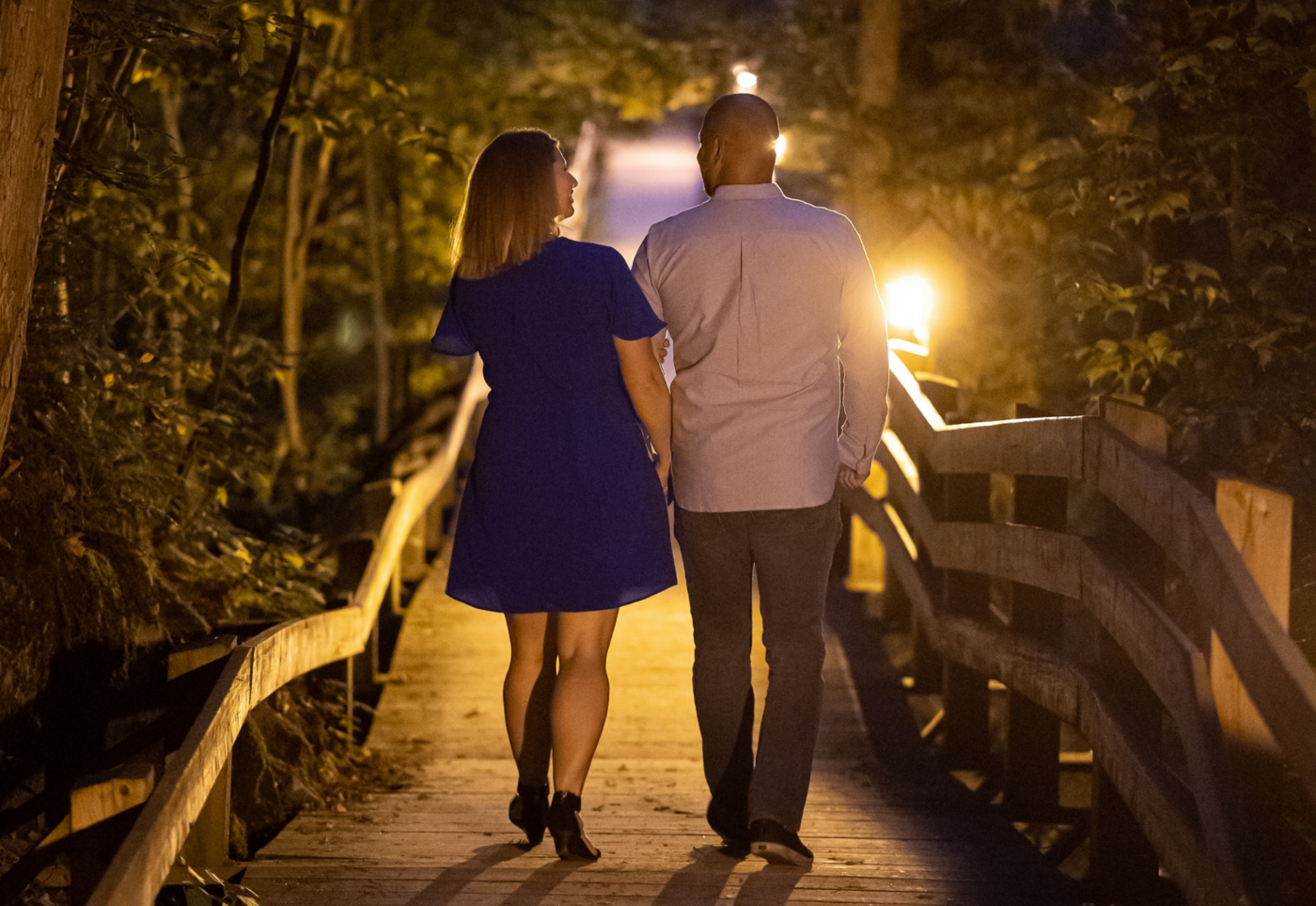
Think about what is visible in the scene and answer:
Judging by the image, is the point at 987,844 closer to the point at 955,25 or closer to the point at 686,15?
the point at 955,25

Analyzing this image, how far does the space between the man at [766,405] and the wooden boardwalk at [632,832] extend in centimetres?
28

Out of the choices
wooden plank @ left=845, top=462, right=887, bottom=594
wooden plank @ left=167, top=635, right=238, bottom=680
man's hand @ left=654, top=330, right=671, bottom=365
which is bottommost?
wooden plank @ left=845, top=462, right=887, bottom=594

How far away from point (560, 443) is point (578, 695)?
64 centimetres

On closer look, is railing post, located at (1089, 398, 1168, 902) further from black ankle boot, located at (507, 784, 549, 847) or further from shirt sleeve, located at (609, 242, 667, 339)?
A: black ankle boot, located at (507, 784, 549, 847)

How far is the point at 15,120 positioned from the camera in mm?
2693

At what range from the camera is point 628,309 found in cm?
338

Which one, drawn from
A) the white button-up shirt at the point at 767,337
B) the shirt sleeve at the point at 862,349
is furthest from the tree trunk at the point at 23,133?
the shirt sleeve at the point at 862,349

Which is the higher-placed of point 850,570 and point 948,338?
point 948,338

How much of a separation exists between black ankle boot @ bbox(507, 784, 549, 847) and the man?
468mm

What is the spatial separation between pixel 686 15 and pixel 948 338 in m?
20.1

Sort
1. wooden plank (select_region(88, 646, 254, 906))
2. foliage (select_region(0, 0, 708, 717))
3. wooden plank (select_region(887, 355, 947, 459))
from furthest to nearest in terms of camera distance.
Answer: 1. wooden plank (select_region(887, 355, 947, 459))
2. foliage (select_region(0, 0, 708, 717))
3. wooden plank (select_region(88, 646, 254, 906))

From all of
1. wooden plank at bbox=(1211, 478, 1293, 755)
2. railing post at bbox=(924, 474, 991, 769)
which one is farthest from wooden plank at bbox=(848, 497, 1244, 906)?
wooden plank at bbox=(1211, 478, 1293, 755)

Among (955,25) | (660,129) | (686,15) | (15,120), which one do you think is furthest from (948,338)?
(660,129)

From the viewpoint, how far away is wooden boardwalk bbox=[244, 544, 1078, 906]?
3422mm
